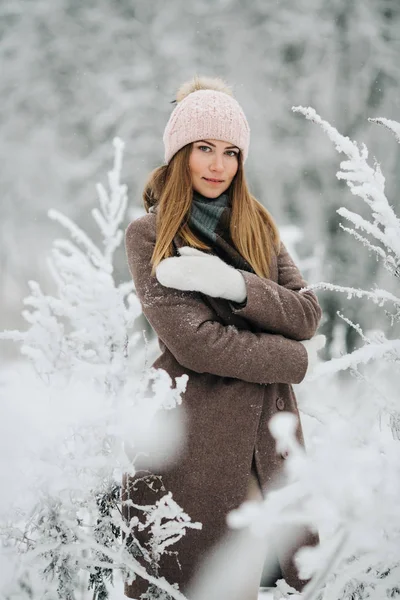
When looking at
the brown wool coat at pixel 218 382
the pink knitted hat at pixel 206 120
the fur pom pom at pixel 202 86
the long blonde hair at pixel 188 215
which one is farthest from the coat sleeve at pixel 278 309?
the fur pom pom at pixel 202 86

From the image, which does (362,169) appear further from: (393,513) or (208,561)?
(208,561)

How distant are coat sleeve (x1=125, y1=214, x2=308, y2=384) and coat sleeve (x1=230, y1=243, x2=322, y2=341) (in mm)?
39

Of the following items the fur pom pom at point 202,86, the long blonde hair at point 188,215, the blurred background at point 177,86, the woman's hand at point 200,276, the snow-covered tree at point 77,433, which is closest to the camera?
the snow-covered tree at point 77,433

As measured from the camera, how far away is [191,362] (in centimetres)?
144

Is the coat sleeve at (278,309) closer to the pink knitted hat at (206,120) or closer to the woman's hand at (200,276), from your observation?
the woman's hand at (200,276)

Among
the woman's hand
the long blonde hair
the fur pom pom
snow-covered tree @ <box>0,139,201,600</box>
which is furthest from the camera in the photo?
the fur pom pom

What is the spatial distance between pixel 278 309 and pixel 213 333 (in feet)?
0.65

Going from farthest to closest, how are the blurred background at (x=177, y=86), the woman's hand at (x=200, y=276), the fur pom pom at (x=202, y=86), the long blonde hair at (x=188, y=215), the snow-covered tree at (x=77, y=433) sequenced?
the blurred background at (x=177, y=86)
the fur pom pom at (x=202, y=86)
the long blonde hair at (x=188, y=215)
the woman's hand at (x=200, y=276)
the snow-covered tree at (x=77, y=433)

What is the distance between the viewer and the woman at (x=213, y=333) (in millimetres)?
1426

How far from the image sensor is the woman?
1426mm

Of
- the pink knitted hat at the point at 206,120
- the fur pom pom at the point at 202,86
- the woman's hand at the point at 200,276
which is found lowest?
the woman's hand at the point at 200,276

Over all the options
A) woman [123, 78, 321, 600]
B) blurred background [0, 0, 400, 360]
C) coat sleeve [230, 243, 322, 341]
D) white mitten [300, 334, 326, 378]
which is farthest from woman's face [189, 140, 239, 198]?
blurred background [0, 0, 400, 360]

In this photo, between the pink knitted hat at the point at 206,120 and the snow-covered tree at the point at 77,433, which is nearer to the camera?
the snow-covered tree at the point at 77,433

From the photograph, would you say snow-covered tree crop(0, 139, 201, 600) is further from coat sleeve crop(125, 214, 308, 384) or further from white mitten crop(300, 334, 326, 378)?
white mitten crop(300, 334, 326, 378)
